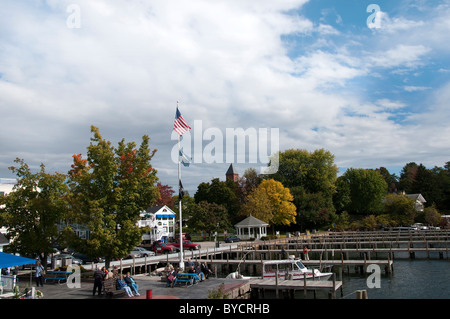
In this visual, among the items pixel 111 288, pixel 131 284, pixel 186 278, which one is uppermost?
pixel 131 284

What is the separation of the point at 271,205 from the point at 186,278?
5026cm

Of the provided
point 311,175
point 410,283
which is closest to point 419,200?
point 311,175

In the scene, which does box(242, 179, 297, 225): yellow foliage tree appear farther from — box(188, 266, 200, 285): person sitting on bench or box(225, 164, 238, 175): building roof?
box(225, 164, 238, 175): building roof

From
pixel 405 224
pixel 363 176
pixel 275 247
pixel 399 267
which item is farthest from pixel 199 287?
pixel 363 176

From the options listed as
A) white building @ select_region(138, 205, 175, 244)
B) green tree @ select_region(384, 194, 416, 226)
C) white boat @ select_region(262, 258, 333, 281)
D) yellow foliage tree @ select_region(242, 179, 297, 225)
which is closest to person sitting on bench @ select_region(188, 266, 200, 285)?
white boat @ select_region(262, 258, 333, 281)

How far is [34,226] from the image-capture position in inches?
1091

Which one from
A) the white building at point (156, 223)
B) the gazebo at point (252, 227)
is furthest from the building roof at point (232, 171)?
the gazebo at point (252, 227)

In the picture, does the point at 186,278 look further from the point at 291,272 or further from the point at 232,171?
the point at 232,171

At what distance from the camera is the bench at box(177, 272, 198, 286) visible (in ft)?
77.4

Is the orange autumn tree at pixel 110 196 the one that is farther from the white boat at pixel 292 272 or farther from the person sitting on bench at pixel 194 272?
the white boat at pixel 292 272

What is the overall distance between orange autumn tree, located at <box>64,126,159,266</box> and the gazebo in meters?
41.0

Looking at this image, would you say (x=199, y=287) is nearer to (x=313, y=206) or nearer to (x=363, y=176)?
(x=313, y=206)

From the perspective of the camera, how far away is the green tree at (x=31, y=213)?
27.0 meters

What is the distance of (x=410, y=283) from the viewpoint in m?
29.2
